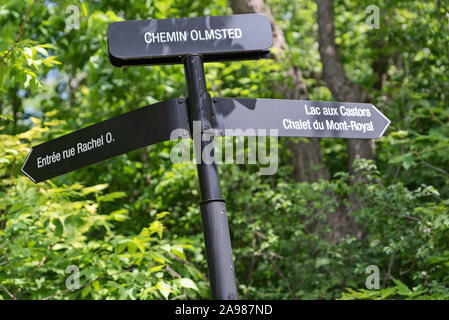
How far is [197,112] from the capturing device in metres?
2.14

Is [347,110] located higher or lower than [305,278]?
higher

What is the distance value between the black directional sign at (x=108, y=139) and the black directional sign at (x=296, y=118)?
0.66 feet

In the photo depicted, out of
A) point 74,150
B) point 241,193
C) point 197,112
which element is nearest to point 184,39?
point 197,112

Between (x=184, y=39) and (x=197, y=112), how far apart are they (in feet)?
1.13

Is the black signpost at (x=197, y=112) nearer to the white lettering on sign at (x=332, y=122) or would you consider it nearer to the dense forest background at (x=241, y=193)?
the white lettering on sign at (x=332, y=122)

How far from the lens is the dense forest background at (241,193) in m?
3.86

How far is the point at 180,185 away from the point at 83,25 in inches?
91.0

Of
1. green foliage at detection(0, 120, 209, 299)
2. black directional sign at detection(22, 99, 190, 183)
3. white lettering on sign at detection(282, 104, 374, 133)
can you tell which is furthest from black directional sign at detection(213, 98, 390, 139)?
green foliage at detection(0, 120, 209, 299)

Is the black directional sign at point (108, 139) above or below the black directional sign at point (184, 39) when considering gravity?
below

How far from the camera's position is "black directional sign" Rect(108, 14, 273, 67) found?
224 centimetres

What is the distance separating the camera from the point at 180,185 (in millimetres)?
5887

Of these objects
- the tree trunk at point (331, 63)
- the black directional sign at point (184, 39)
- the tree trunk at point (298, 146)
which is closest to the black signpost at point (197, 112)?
the black directional sign at point (184, 39)
